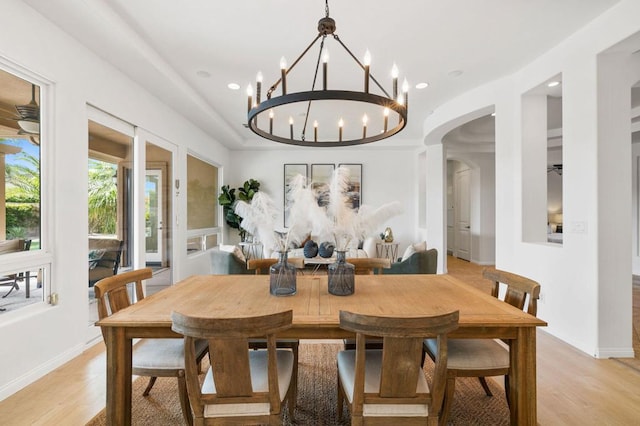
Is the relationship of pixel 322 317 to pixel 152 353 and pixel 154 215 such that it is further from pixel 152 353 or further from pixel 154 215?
pixel 154 215

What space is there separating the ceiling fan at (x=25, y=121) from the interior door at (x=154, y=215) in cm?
139

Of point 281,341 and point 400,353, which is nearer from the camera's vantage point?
point 400,353

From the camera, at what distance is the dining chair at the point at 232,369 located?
3.49 ft

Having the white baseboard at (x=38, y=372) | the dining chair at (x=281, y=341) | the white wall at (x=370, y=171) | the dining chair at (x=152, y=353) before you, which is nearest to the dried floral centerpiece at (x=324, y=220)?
the dining chair at (x=281, y=341)

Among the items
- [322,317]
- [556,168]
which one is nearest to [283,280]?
[322,317]

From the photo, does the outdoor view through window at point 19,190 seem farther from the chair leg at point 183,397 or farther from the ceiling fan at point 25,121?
the chair leg at point 183,397

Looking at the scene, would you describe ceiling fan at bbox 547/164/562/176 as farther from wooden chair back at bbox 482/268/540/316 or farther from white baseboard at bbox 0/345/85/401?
white baseboard at bbox 0/345/85/401

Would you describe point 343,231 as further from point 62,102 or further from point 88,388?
point 62,102

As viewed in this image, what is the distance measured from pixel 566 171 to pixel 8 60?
14.2 ft

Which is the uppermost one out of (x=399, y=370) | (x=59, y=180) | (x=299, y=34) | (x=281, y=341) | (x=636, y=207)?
(x=299, y=34)

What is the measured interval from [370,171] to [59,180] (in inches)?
216

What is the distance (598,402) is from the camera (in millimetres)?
1865

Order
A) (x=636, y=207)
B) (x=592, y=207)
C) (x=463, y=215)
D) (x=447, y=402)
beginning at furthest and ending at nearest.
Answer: (x=463, y=215), (x=636, y=207), (x=592, y=207), (x=447, y=402)

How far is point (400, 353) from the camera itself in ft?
3.64
